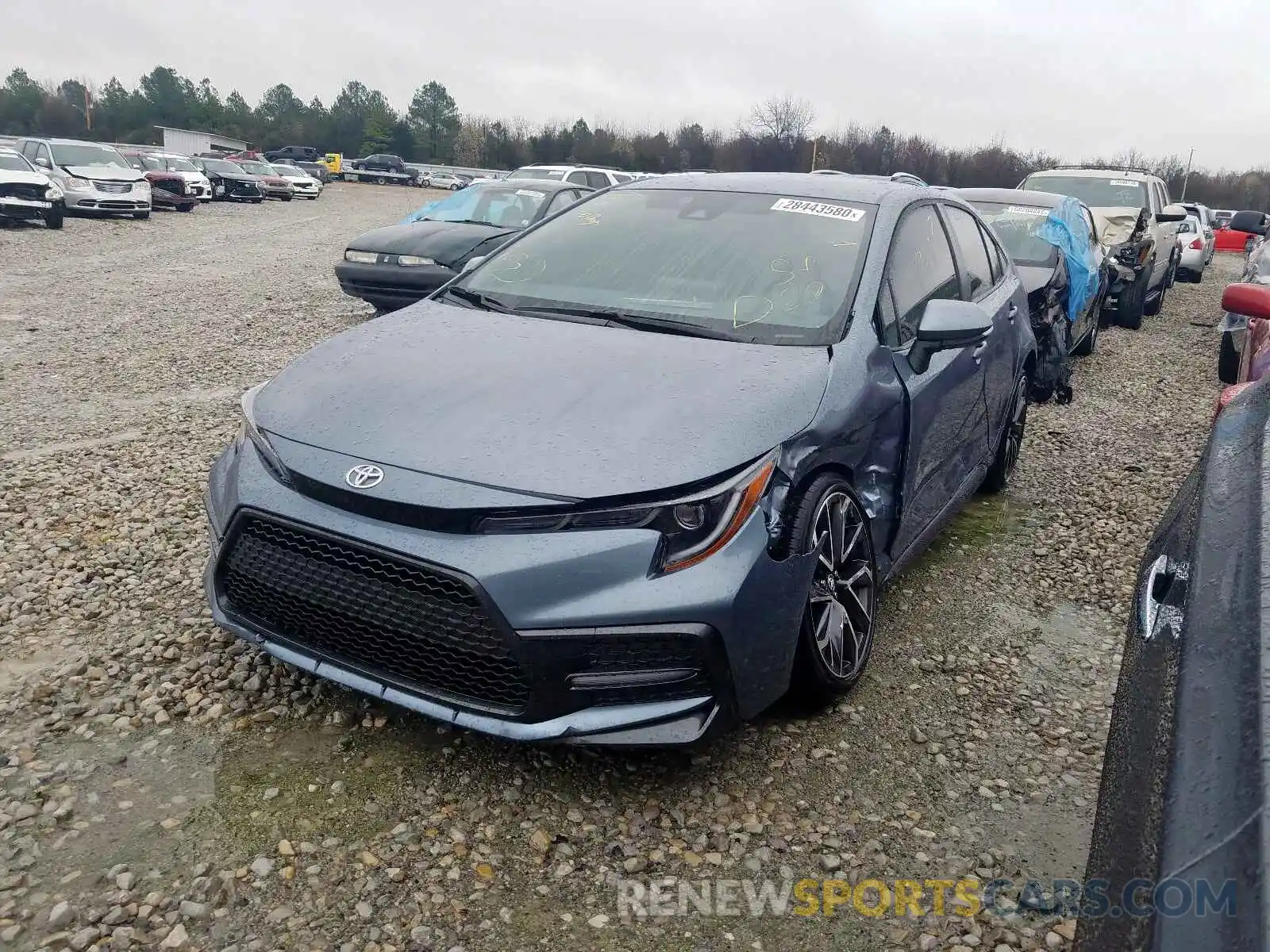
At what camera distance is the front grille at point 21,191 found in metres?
16.6

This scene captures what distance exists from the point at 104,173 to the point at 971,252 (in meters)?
20.4

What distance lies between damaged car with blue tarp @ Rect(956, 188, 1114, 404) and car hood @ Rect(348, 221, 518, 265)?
437cm

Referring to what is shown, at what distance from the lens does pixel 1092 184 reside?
12.0m

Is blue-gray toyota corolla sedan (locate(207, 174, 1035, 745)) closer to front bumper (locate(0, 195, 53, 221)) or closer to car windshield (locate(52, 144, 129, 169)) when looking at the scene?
front bumper (locate(0, 195, 53, 221))

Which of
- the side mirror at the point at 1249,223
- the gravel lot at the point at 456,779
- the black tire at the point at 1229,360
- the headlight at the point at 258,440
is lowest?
the gravel lot at the point at 456,779

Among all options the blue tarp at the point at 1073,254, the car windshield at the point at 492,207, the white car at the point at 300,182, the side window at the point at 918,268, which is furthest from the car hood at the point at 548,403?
the white car at the point at 300,182

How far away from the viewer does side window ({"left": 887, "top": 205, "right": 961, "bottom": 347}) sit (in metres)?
3.45

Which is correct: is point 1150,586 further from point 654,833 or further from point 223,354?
point 223,354

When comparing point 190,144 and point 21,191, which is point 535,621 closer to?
point 21,191

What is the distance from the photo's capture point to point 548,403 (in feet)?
8.72

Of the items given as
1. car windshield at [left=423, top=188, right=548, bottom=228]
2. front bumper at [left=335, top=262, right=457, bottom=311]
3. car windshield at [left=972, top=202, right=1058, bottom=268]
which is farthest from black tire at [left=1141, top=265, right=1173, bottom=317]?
front bumper at [left=335, top=262, right=457, bottom=311]

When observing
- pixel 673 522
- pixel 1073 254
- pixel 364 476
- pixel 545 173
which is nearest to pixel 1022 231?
pixel 1073 254

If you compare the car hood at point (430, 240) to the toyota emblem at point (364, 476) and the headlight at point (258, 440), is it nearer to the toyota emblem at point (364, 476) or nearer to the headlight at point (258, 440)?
the headlight at point (258, 440)

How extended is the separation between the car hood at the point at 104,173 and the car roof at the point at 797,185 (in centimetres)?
1937
